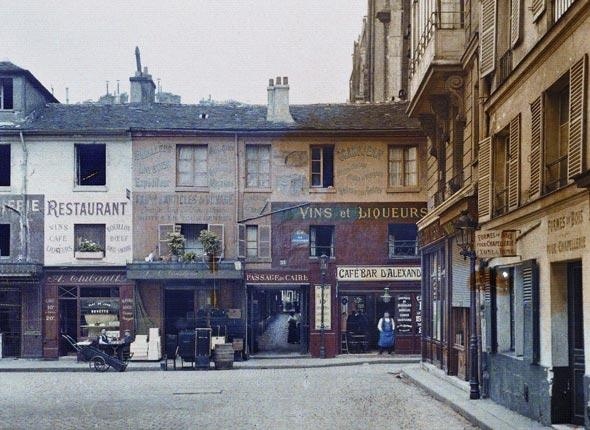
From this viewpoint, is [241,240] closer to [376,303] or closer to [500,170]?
[376,303]

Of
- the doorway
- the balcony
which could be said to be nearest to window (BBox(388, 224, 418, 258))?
the balcony

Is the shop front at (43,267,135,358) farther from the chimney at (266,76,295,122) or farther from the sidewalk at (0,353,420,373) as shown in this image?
the chimney at (266,76,295,122)

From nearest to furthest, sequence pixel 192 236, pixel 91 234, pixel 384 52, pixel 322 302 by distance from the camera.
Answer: pixel 322 302 → pixel 91 234 → pixel 192 236 → pixel 384 52

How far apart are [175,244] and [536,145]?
20040 mm

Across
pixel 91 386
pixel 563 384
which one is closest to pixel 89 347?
pixel 91 386

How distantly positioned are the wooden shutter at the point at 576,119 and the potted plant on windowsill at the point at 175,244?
2164 centimetres

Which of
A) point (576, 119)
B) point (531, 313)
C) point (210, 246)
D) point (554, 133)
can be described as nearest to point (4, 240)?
point (210, 246)

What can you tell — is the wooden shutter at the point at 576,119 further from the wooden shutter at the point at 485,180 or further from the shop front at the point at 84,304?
the shop front at the point at 84,304

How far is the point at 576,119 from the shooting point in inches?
489

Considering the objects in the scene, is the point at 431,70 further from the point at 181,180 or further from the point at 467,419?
the point at 181,180

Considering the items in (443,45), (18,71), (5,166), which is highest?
(18,71)

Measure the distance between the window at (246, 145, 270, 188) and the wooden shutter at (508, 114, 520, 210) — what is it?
18.0 metres

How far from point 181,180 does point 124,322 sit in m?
5.36

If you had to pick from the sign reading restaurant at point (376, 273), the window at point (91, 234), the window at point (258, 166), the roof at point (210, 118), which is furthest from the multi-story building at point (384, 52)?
the window at point (91, 234)
